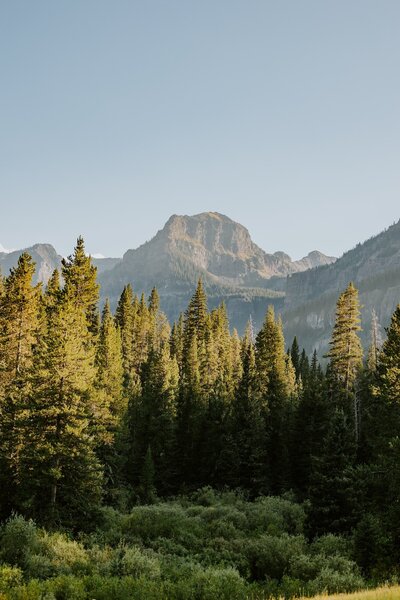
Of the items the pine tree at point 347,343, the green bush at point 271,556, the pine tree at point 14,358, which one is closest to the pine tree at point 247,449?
the pine tree at point 347,343

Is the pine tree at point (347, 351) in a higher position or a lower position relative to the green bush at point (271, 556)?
higher

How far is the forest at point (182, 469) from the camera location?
69.2 ft

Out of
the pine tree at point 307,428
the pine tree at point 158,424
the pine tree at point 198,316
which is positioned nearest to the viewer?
the pine tree at point 307,428

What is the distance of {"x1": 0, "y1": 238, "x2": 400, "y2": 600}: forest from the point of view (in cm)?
2109

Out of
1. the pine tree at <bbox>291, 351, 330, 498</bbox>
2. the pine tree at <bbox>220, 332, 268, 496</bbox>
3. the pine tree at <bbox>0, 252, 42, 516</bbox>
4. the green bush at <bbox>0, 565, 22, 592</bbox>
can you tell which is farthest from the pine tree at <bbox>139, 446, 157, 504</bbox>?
the green bush at <bbox>0, 565, 22, 592</bbox>

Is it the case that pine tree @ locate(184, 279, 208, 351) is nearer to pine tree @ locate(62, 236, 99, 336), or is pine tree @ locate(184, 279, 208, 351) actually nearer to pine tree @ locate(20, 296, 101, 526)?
pine tree @ locate(62, 236, 99, 336)

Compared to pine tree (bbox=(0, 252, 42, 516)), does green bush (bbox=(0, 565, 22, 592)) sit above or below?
below

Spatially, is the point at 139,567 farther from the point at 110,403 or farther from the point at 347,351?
the point at 347,351

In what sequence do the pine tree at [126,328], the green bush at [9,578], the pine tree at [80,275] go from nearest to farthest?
the green bush at [9,578], the pine tree at [80,275], the pine tree at [126,328]

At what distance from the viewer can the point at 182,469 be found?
56.1m

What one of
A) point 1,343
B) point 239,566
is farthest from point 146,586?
point 1,343

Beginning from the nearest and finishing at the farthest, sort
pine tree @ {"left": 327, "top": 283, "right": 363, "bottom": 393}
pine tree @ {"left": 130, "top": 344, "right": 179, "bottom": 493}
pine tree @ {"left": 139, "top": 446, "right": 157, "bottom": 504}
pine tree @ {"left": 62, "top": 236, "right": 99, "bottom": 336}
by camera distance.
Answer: pine tree @ {"left": 62, "top": 236, "right": 99, "bottom": 336} < pine tree @ {"left": 139, "top": 446, "right": 157, "bottom": 504} < pine tree @ {"left": 327, "top": 283, "right": 363, "bottom": 393} < pine tree @ {"left": 130, "top": 344, "right": 179, "bottom": 493}

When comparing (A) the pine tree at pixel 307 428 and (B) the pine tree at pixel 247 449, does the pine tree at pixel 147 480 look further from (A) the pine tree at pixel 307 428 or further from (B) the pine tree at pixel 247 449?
(A) the pine tree at pixel 307 428

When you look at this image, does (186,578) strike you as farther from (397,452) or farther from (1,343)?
(1,343)
